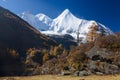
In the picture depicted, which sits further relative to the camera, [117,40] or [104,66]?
[117,40]

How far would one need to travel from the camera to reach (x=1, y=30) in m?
197

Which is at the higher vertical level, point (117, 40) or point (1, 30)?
point (1, 30)

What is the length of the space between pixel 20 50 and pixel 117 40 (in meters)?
132

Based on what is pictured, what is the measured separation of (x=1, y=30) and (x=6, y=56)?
51.6 metres

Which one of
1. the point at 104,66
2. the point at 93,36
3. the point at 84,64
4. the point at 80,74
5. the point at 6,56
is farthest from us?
the point at 6,56

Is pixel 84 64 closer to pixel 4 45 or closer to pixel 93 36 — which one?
pixel 93 36

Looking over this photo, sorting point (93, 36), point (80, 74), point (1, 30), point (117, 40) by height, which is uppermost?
point (1, 30)

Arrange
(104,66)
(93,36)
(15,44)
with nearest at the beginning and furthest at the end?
(104,66) < (93,36) < (15,44)

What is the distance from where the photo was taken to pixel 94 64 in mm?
52562

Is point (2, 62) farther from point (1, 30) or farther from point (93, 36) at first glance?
point (1, 30)

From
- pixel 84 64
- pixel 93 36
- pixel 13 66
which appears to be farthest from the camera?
pixel 13 66

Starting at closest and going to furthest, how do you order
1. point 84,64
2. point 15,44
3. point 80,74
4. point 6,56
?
point 80,74
point 84,64
point 6,56
point 15,44

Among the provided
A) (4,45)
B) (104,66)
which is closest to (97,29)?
(104,66)

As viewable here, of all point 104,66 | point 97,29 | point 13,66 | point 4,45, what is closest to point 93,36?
point 97,29
